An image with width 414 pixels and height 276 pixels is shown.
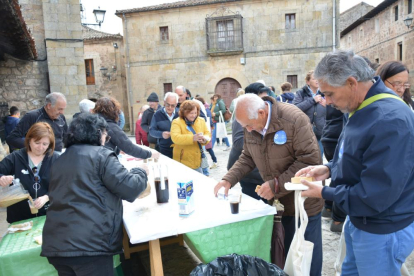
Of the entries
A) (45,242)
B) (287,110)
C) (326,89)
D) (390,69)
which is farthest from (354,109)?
(45,242)

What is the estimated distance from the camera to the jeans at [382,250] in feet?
5.15

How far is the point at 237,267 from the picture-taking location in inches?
81.5

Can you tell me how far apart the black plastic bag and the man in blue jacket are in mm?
552

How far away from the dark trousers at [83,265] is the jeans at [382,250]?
1513mm

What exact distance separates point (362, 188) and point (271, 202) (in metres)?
1.07

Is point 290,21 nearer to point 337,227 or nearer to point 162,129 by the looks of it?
point 162,129

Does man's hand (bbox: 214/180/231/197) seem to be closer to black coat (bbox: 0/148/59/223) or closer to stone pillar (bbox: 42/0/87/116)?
black coat (bbox: 0/148/59/223)

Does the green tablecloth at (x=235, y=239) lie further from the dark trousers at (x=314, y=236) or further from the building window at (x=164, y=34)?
the building window at (x=164, y=34)

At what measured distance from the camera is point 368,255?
164 centimetres

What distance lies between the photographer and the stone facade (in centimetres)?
3123

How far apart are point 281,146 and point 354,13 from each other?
35.5m

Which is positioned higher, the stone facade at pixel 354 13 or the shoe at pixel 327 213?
the stone facade at pixel 354 13

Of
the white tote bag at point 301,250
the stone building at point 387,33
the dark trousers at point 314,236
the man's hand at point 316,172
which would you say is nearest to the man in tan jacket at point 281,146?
the dark trousers at point 314,236

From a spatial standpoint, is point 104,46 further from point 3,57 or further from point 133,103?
point 3,57
